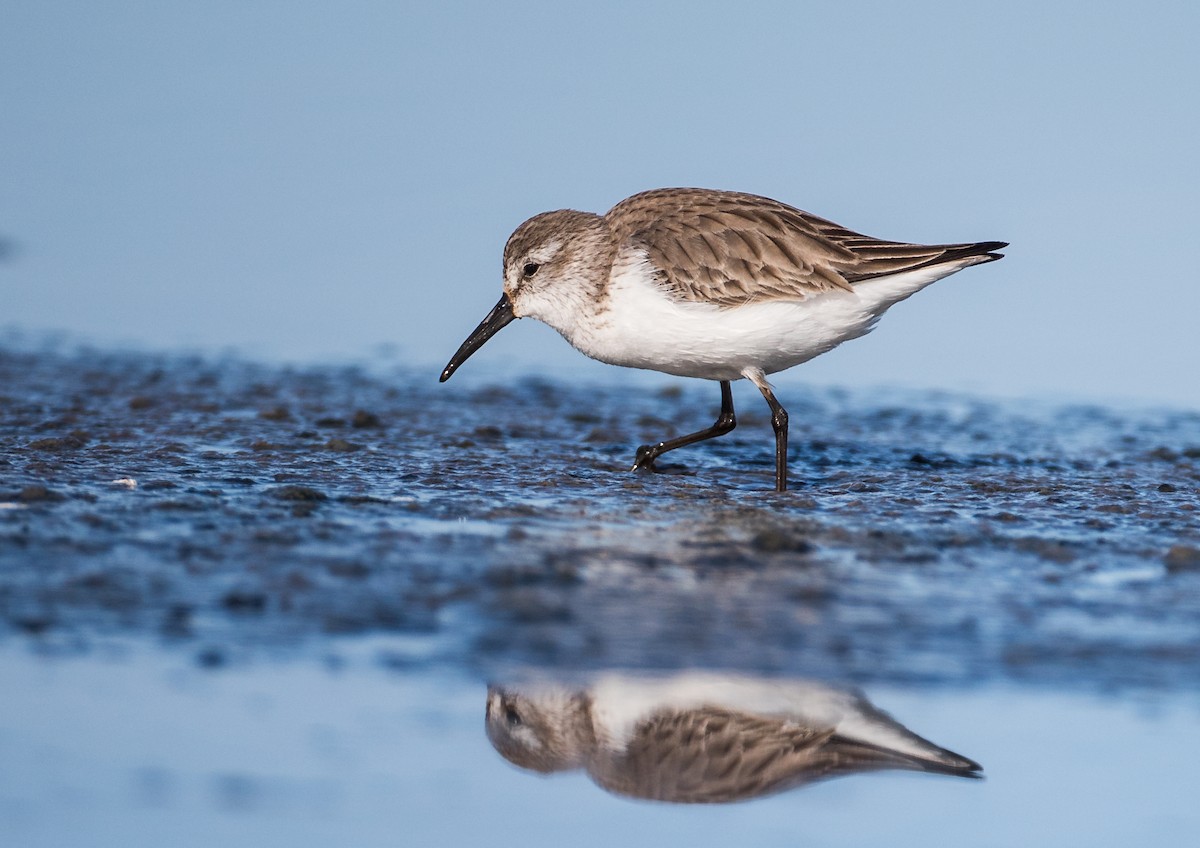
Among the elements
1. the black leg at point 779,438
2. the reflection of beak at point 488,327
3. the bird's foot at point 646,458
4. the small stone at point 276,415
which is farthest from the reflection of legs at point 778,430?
the small stone at point 276,415

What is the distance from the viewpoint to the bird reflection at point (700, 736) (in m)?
4.26

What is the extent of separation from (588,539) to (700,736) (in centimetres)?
208

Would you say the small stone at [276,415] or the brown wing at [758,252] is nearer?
the brown wing at [758,252]

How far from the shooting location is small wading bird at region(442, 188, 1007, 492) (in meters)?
8.11

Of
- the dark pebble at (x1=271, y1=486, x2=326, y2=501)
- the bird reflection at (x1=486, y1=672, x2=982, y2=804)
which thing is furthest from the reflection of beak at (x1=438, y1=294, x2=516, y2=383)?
the bird reflection at (x1=486, y1=672, x2=982, y2=804)

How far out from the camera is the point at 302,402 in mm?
10633

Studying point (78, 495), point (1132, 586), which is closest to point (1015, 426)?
point (1132, 586)

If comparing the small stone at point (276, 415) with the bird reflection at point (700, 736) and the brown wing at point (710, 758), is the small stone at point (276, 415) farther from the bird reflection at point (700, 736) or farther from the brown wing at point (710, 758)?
the brown wing at point (710, 758)

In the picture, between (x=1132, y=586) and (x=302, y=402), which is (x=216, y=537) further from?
(x=302, y=402)

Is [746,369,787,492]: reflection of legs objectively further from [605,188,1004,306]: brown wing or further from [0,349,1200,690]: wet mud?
[605,188,1004,306]: brown wing

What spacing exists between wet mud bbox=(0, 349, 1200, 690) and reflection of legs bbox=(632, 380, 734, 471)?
0.54ft

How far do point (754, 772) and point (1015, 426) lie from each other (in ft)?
23.4

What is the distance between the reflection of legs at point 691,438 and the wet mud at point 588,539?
164 mm

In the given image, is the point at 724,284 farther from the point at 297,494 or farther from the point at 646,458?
the point at 297,494
